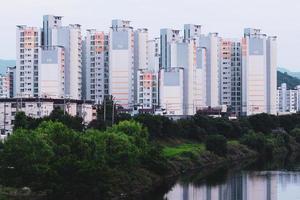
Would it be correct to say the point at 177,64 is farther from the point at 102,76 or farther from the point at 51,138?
the point at 51,138

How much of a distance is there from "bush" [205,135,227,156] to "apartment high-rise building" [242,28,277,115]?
19170 mm

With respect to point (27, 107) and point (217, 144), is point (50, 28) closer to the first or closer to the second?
point (27, 107)

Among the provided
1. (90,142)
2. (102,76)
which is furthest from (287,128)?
(90,142)

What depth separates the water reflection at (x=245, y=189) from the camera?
19.3m

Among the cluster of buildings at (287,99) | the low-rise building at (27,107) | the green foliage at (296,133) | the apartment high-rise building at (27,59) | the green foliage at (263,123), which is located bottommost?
the green foliage at (296,133)

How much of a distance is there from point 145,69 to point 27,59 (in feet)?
23.9

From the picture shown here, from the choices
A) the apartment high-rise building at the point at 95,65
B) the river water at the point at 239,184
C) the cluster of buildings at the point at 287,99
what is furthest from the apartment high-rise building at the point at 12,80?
the cluster of buildings at the point at 287,99

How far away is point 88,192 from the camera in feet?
51.7

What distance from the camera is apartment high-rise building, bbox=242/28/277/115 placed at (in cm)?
4784

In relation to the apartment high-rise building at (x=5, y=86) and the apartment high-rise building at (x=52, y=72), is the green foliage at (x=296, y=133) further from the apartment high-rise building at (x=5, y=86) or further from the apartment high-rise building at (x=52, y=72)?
the apartment high-rise building at (x=5, y=86)

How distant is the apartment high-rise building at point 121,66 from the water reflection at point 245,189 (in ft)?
62.2

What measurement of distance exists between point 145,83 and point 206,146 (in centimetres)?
1381

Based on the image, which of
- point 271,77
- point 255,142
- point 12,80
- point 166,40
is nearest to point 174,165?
point 255,142

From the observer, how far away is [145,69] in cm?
4297
